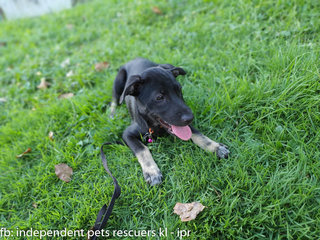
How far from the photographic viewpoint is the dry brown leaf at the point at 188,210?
7.30 feet

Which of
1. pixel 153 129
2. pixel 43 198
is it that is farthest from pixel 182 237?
pixel 43 198

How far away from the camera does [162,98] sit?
2795 mm

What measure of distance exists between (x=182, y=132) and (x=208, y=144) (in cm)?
33

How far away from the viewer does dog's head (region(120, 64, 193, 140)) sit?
2689 millimetres

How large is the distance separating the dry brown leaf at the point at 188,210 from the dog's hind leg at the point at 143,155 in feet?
1.27

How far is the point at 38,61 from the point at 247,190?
5.42m

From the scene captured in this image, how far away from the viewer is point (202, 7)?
17.2 feet

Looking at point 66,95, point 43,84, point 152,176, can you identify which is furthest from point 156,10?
point 152,176

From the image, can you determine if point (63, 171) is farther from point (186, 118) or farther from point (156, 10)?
point (156, 10)

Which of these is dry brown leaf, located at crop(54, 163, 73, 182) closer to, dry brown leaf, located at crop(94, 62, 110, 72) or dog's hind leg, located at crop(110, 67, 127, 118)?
dog's hind leg, located at crop(110, 67, 127, 118)

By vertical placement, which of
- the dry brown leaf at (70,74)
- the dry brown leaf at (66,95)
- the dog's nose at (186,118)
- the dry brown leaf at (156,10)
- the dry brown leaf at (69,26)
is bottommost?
the dry brown leaf at (66,95)

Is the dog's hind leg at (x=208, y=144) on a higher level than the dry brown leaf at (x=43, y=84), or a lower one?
lower

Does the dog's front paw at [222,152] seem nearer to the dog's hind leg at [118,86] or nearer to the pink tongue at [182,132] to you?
the pink tongue at [182,132]

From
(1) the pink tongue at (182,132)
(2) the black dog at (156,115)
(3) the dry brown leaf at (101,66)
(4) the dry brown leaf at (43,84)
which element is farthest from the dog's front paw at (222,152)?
(4) the dry brown leaf at (43,84)
